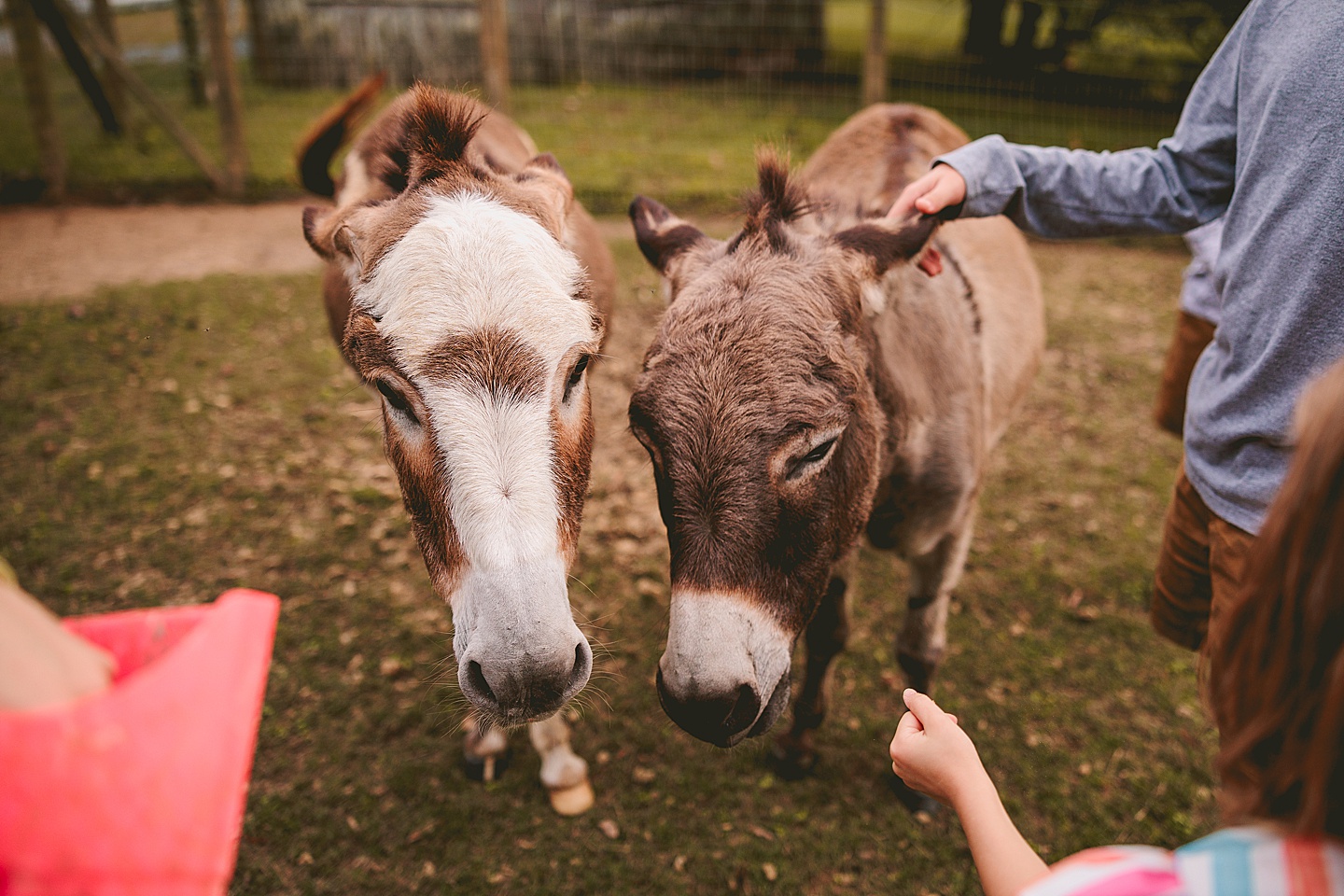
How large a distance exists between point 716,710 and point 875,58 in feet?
30.9

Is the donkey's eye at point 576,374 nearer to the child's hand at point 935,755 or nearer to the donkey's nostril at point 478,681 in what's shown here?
the donkey's nostril at point 478,681

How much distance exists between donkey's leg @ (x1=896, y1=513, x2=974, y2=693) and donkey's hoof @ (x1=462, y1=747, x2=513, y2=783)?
1.92 m

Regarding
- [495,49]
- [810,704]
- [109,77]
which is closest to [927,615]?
[810,704]

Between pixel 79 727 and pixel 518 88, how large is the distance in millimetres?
12611

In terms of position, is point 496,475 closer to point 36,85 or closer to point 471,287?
point 471,287

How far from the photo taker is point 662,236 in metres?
2.50

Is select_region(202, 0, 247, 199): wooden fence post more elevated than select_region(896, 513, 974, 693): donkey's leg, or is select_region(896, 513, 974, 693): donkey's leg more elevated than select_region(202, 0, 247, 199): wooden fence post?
select_region(202, 0, 247, 199): wooden fence post

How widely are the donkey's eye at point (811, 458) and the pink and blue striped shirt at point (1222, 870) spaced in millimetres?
1126

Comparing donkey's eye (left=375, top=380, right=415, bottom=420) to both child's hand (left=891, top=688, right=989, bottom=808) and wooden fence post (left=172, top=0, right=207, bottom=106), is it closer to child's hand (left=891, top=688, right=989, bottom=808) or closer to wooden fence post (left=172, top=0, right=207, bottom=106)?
child's hand (left=891, top=688, right=989, bottom=808)

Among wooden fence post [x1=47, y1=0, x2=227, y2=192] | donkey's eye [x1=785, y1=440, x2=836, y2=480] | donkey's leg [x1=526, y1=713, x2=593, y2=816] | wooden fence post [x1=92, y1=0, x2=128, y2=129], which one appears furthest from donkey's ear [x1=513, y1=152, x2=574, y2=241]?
wooden fence post [x1=92, y1=0, x2=128, y2=129]

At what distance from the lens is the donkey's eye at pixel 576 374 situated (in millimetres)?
2109

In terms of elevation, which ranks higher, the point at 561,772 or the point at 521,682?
the point at 521,682

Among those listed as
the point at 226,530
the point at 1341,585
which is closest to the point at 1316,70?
the point at 1341,585

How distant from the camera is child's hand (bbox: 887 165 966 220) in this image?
230cm
